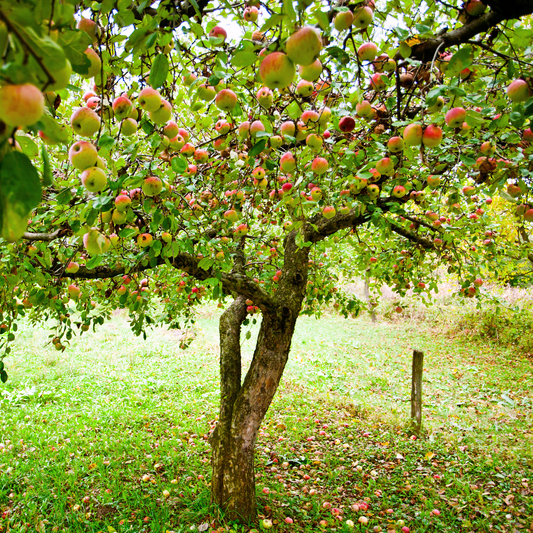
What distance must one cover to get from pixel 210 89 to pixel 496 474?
528 cm

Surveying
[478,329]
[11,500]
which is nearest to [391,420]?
[11,500]

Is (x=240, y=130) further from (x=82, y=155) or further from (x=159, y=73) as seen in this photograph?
(x=82, y=155)

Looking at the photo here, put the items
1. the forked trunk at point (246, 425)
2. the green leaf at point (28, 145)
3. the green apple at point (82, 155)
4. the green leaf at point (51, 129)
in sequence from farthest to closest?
the forked trunk at point (246, 425), the green apple at point (82, 155), the green leaf at point (28, 145), the green leaf at point (51, 129)

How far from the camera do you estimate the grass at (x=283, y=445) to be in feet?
11.7

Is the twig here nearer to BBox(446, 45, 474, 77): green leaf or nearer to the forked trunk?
BBox(446, 45, 474, 77): green leaf

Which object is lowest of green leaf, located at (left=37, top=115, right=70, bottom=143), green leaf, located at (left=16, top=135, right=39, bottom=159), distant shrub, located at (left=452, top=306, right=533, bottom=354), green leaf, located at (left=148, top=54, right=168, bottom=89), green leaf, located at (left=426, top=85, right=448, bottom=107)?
distant shrub, located at (left=452, top=306, right=533, bottom=354)

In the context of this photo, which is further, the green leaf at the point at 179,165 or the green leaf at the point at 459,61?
the green leaf at the point at 179,165

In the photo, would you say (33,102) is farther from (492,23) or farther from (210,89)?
(492,23)

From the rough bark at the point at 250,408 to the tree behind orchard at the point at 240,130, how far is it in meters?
0.01

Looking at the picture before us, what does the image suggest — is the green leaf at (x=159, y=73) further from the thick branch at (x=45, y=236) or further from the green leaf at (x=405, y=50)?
the thick branch at (x=45, y=236)

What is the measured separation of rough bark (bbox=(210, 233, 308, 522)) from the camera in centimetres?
331

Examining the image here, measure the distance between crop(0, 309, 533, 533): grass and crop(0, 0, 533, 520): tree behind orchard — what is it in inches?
40.9

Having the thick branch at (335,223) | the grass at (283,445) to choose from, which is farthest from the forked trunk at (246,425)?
the thick branch at (335,223)

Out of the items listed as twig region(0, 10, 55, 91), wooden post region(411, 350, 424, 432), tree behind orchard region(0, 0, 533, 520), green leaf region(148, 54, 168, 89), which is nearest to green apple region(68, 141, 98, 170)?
tree behind orchard region(0, 0, 533, 520)
